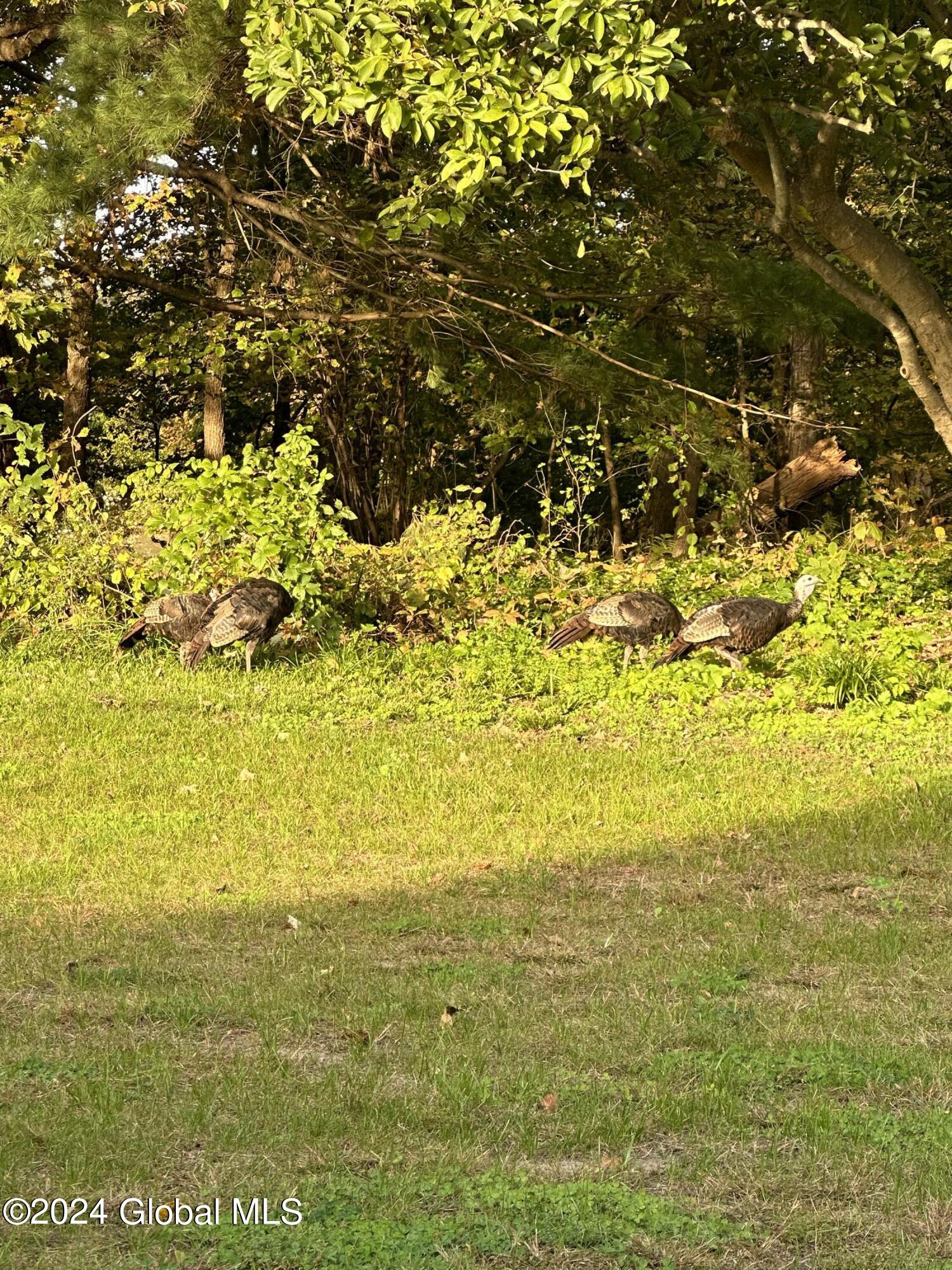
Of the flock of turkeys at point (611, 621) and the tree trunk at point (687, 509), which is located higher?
the tree trunk at point (687, 509)

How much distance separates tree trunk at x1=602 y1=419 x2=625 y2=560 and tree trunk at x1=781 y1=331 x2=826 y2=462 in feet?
7.12

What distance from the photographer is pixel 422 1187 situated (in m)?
3.90

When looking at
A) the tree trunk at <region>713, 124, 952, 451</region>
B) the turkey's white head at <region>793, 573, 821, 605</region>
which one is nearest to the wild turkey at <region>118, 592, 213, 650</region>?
the turkey's white head at <region>793, 573, 821, 605</region>

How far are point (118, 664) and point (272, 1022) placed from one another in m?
7.56

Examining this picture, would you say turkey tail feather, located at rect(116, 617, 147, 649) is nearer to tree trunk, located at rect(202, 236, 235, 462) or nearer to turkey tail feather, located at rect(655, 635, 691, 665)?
tree trunk, located at rect(202, 236, 235, 462)

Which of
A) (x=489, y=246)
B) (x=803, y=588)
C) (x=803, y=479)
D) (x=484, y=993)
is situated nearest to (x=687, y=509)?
(x=803, y=479)

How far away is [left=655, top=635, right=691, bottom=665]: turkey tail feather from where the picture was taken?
1141 centimetres

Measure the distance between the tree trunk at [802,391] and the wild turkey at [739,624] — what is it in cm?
712

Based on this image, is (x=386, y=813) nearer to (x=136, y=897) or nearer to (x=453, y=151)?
(x=136, y=897)

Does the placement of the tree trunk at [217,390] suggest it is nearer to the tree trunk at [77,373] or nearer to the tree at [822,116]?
the tree trunk at [77,373]

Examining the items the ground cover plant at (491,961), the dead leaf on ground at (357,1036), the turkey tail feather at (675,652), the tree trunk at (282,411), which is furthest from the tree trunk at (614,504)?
the dead leaf on ground at (357,1036)

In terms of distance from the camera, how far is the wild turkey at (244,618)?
38.5 feet

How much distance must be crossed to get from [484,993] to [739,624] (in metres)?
5.90

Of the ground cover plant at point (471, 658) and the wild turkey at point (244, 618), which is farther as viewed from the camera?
the wild turkey at point (244, 618)
